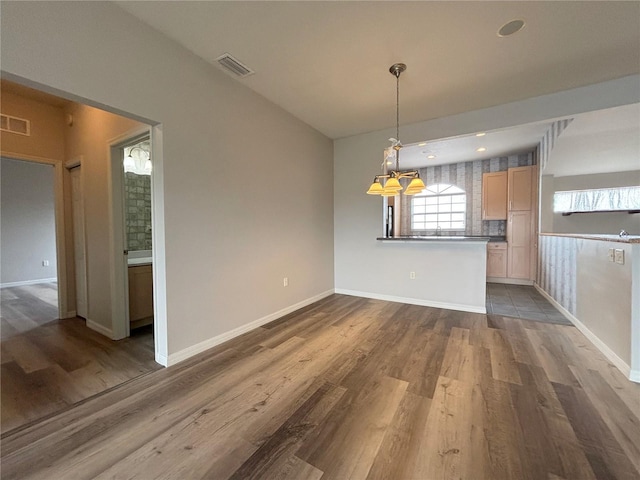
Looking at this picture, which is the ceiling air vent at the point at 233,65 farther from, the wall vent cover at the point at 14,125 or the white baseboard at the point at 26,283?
the white baseboard at the point at 26,283

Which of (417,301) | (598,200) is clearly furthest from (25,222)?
(598,200)

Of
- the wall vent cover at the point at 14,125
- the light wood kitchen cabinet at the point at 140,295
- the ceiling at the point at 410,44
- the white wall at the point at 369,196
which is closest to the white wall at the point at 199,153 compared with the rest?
the ceiling at the point at 410,44

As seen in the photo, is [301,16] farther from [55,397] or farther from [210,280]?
[55,397]

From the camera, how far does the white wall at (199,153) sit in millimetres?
1699

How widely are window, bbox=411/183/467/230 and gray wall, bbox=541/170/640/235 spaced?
1.62m

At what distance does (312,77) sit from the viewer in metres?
2.85

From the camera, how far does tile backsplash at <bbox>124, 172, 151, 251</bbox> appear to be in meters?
3.33

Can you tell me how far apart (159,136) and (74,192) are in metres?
2.38

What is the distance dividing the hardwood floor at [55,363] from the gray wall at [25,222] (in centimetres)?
337

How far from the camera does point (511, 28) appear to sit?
2.12 metres

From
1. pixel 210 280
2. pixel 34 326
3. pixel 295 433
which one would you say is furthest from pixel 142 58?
pixel 34 326

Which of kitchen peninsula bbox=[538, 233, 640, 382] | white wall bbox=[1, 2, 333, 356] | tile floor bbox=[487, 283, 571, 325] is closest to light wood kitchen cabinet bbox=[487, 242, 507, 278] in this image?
tile floor bbox=[487, 283, 571, 325]

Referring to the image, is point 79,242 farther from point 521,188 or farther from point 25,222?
point 521,188

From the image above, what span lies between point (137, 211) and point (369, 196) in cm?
351
